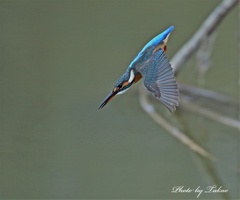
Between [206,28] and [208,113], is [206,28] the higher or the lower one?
the higher one

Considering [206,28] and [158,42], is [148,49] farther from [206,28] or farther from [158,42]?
[206,28]

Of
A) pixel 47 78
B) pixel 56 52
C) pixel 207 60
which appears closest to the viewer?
pixel 207 60

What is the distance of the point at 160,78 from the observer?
762 millimetres

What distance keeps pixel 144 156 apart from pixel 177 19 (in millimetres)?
1559

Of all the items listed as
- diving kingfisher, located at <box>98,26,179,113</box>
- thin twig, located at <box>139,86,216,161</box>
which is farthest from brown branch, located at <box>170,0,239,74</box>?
diving kingfisher, located at <box>98,26,179,113</box>

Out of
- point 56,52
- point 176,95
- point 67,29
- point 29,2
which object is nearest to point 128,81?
point 176,95

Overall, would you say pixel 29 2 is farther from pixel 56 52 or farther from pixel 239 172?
pixel 239 172

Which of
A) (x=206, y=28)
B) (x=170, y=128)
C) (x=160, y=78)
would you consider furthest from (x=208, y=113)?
(x=160, y=78)

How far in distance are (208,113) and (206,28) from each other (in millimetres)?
543

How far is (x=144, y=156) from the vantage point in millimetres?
1913

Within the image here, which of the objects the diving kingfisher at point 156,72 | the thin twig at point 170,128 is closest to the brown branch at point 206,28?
the thin twig at point 170,128

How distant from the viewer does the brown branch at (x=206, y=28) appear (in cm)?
170

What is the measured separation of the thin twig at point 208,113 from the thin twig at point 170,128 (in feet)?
0.63

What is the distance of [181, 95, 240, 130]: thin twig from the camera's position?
193 centimetres
